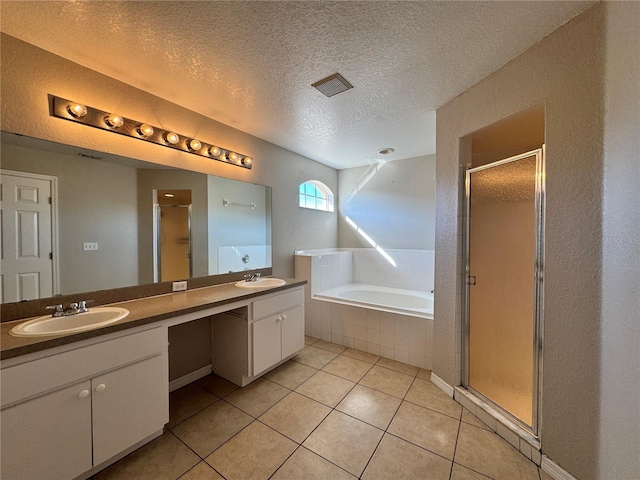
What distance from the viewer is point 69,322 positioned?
1.39 metres

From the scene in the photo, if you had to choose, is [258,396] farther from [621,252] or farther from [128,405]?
[621,252]

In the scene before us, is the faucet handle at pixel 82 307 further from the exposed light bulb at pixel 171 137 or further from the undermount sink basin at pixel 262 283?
the exposed light bulb at pixel 171 137

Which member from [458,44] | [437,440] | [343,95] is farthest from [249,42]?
[437,440]

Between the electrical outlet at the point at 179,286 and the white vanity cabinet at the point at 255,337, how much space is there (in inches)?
16.4

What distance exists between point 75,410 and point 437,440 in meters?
2.01

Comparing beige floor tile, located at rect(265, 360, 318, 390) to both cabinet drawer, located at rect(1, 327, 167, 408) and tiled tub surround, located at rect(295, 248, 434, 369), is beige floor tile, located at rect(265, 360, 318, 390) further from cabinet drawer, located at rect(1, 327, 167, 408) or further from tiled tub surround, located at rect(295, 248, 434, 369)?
cabinet drawer, located at rect(1, 327, 167, 408)

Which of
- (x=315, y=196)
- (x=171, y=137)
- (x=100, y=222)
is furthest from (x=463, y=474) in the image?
(x=315, y=196)

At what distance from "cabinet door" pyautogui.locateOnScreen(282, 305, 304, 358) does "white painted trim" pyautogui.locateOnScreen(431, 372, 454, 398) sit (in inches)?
49.6

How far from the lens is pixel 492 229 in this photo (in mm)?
2078

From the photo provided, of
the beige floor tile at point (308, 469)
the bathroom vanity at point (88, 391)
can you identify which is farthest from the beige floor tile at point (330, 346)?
the bathroom vanity at point (88, 391)

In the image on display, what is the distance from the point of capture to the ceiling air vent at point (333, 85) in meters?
Result: 1.68

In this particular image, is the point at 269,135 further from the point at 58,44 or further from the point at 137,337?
the point at 137,337

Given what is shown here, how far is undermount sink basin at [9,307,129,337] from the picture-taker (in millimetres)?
1162

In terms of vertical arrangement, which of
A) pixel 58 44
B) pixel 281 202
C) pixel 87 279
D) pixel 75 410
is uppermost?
pixel 58 44
